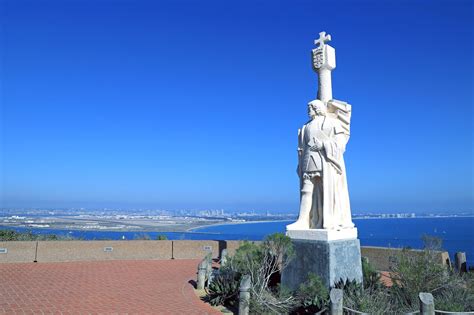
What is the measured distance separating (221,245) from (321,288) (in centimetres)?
1062

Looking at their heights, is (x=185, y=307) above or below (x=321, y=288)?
below

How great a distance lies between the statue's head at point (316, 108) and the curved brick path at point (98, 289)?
17.1 feet

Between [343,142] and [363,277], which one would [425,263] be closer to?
[363,277]

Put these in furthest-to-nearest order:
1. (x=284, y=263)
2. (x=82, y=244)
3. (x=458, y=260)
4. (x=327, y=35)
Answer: (x=82, y=244) < (x=458, y=260) < (x=327, y=35) < (x=284, y=263)

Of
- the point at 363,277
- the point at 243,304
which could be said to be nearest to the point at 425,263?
the point at 363,277

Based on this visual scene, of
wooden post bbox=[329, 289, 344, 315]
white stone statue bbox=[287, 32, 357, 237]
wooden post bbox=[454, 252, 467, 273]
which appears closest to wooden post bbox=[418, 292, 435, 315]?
wooden post bbox=[329, 289, 344, 315]

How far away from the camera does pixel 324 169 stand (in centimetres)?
947

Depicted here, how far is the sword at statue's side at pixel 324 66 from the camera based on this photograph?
10.1 meters

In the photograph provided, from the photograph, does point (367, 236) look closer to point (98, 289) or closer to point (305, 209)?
point (305, 209)

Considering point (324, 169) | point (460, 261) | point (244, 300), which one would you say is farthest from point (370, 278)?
point (460, 261)

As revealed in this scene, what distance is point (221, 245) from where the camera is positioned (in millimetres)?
18438

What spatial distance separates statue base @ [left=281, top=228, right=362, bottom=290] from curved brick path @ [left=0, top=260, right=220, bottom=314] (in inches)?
81.9

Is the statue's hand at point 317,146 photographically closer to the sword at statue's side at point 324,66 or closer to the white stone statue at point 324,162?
the white stone statue at point 324,162

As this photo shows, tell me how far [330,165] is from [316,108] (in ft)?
4.83
